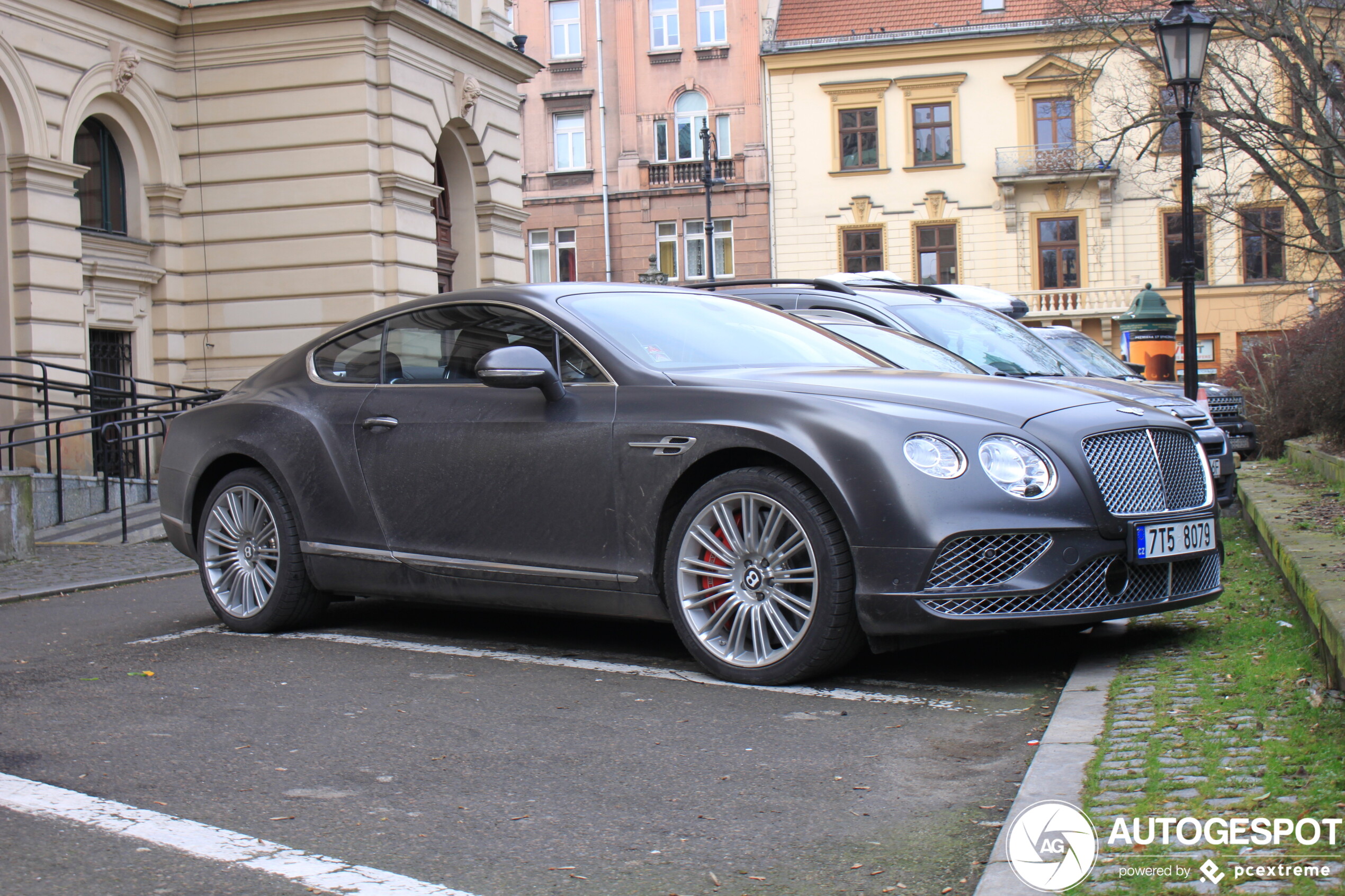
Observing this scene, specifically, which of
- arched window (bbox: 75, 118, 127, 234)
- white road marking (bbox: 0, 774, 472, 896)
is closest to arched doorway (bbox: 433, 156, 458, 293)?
arched window (bbox: 75, 118, 127, 234)

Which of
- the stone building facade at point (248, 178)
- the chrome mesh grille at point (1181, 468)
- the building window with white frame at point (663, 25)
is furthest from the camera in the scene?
the building window with white frame at point (663, 25)

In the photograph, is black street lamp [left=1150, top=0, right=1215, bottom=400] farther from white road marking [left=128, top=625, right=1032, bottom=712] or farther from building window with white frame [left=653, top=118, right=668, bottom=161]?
building window with white frame [left=653, top=118, right=668, bottom=161]

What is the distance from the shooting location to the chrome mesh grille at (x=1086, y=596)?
4.86m

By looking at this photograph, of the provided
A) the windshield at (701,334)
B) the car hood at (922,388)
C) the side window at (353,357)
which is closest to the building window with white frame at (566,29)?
the side window at (353,357)

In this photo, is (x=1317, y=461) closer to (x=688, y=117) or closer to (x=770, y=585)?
(x=770, y=585)

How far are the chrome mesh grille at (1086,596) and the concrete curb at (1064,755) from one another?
10.6 inches

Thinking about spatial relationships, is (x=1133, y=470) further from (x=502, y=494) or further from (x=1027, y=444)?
(x=502, y=494)

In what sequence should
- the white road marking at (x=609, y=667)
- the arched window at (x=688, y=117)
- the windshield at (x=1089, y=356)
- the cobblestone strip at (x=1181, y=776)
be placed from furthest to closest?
the arched window at (x=688, y=117) → the windshield at (x=1089, y=356) → the white road marking at (x=609, y=667) → the cobblestone strip at (x=1181, y=776)

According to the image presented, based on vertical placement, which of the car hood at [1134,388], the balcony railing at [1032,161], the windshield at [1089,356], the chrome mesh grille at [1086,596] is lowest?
the chrome mesh grille at [1086,596]

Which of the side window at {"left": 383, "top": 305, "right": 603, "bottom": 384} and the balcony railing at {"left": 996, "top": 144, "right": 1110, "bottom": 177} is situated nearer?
the side window at {"left": 383, "top": 305, "right": 603, "bottom": 384}

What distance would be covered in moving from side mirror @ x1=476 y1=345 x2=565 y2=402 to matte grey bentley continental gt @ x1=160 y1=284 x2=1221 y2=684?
0.04 ft

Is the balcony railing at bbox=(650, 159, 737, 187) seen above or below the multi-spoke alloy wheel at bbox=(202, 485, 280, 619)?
above

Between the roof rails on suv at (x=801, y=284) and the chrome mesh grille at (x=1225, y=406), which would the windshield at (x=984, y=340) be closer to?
the roof rails on suv at (x=801, y=284)

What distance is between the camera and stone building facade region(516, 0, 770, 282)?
151 feet
